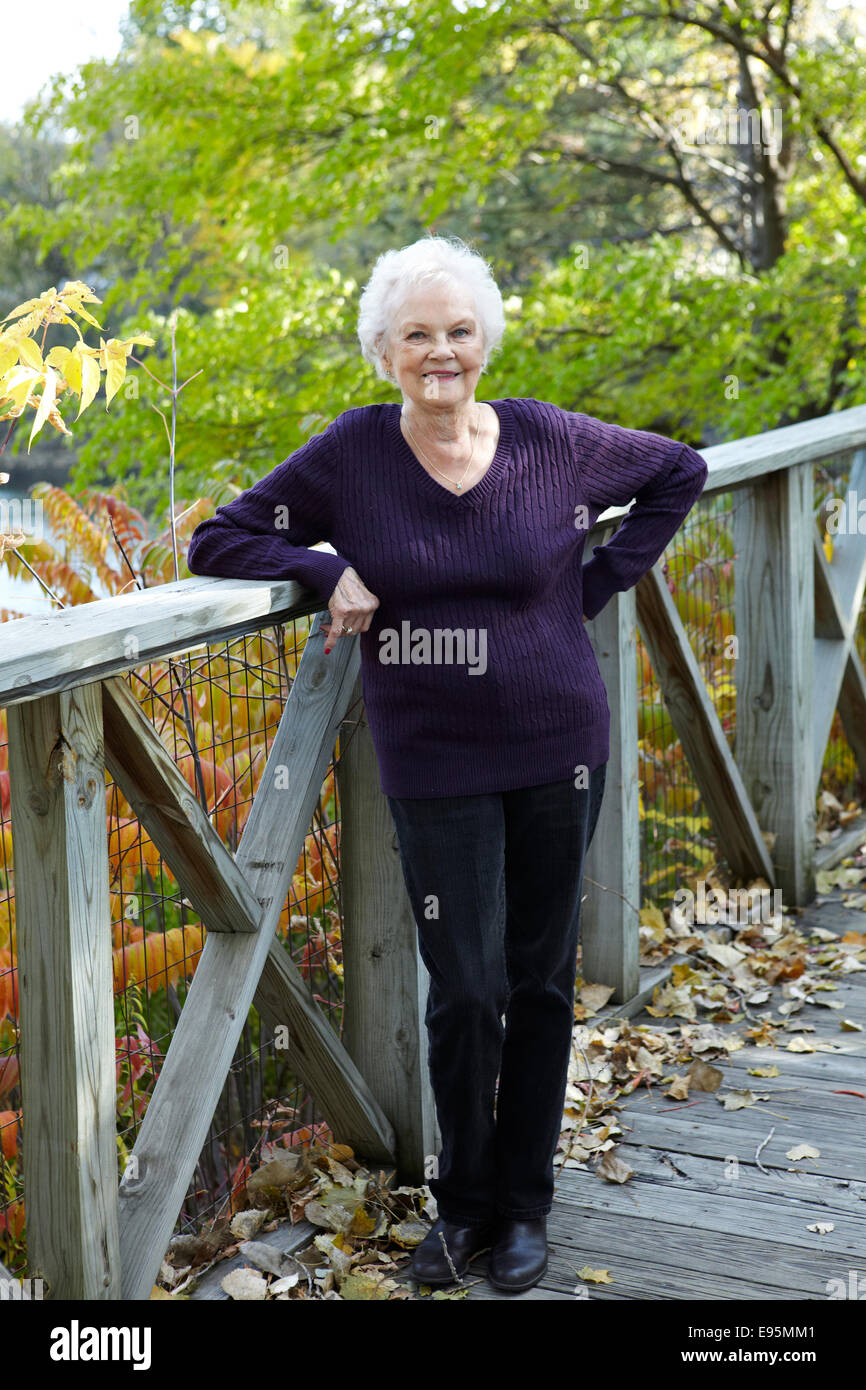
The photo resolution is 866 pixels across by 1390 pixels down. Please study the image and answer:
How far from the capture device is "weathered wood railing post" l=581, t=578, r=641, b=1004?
3.67m

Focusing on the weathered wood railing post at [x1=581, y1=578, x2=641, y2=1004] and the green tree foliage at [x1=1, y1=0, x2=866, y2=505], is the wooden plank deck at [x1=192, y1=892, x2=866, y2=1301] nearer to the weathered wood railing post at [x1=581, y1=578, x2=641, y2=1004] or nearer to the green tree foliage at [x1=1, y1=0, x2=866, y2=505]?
the weathered wood railing post at [x1=581, y1=578, x2=641, y2=1004]

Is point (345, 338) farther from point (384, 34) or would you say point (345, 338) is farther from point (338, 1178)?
point (338, 1178)

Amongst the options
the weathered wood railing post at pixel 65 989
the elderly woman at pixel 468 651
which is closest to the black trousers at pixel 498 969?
the elderly woman at pixel 468 651

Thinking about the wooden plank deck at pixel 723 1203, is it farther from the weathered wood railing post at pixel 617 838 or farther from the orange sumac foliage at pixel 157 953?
the orange sumac foliage at pixel 157 953

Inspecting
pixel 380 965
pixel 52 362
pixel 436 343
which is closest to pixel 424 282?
pixel 436 343

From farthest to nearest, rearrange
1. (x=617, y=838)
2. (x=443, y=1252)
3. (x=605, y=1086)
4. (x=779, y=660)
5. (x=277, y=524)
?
(x=779, y=660)
(x=617, y=838)
(x=605, y=1086)
(x=443, y=1252)
(x=277, y=524)

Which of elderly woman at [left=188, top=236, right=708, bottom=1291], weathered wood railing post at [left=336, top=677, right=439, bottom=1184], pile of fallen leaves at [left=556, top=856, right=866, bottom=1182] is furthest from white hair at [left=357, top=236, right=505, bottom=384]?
pile of fallen leaves at [left=556, top=856, right=866, bottom=1182]

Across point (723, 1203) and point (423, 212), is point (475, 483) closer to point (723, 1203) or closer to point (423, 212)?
point (723, 1203)

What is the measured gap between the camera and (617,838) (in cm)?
373

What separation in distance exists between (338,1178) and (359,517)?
4.69ft

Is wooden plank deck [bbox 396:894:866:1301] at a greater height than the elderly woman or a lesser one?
lesser

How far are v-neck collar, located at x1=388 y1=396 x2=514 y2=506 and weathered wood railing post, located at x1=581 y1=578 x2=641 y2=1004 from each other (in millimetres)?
1187

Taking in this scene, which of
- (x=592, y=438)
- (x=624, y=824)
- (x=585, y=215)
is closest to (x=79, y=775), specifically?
(x=592, y=438)

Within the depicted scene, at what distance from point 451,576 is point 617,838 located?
5.17ft
